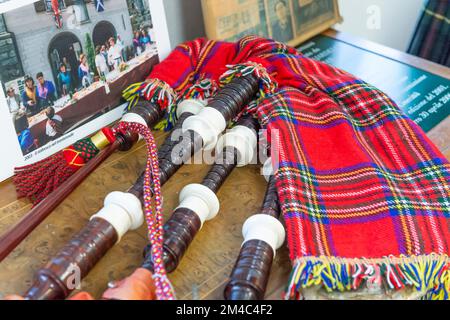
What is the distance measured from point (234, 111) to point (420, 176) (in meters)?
0.41

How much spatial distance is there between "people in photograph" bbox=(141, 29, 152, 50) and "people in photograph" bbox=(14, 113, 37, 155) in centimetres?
35

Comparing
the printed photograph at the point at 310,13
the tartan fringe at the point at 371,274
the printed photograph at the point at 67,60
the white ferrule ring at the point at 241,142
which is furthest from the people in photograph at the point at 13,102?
the printed photograph at the point at 310,13

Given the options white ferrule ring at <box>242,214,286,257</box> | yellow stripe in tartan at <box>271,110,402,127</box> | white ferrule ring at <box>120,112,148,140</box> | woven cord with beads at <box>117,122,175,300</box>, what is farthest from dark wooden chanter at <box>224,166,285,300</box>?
white ferrule ring at <box>120,112,148,140</box>

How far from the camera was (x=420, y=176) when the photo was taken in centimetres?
110

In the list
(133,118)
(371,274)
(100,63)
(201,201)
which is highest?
(100,63)

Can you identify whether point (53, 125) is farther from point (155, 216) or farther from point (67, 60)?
point (155, 216)

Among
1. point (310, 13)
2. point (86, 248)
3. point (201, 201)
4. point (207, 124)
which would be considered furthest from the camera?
point (310, 13)

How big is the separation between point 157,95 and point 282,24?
1.84ft

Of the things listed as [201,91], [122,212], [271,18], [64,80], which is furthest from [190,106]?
[271,18]

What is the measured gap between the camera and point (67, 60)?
1186 mm

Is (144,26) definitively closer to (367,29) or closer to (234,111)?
(234,111)
